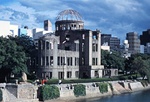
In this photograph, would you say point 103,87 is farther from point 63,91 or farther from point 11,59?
point 11,59

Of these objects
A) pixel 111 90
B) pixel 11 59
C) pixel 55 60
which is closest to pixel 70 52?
pixel 55 60

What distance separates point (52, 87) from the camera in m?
64.7

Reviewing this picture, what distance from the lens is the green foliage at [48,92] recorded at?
6272 centimetres

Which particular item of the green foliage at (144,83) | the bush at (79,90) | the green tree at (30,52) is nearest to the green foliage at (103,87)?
the bush at (79,90)

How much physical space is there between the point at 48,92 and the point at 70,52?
109ft

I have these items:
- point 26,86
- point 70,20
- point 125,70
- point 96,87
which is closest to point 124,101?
point 96,87

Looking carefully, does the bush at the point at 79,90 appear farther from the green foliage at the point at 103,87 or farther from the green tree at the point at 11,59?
the green tree at the point at 11,59

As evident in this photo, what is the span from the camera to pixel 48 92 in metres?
63.5

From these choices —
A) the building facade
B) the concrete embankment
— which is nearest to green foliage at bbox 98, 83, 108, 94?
the concrete embankment

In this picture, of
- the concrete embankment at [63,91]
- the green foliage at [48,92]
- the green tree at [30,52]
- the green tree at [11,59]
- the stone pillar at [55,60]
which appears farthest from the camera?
the green tree at [30,52]

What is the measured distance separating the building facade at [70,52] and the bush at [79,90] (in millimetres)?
17934

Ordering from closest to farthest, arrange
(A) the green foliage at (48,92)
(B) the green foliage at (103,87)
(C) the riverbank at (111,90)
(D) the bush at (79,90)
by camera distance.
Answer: (A) the green foliage at (48,92)
(C) the riverbank at (111,90)
(D) the bush at (79,90)
(B) the green foliage at (103,87)

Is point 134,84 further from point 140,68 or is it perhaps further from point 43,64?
point 43,64

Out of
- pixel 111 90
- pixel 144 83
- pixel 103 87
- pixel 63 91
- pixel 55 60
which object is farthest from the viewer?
pixel 144 83
